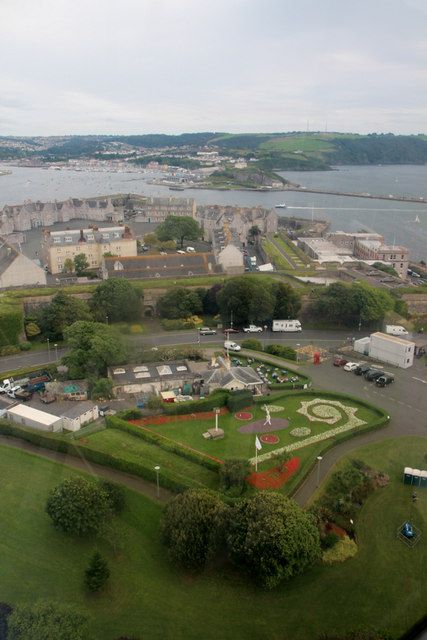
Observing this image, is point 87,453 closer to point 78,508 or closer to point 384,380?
point 78,508

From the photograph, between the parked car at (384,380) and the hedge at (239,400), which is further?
the parked car at (384,380)

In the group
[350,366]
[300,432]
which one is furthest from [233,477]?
[350,366]

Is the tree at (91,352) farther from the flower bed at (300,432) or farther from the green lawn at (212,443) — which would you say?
the flower bed at (300,432)

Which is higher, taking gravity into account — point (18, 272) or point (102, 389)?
point (18, 272)

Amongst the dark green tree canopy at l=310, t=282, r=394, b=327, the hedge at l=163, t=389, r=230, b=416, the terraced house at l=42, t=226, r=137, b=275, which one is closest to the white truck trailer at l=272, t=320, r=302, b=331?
the dark green tree canopy at l=310, t=282, r=394, b=327

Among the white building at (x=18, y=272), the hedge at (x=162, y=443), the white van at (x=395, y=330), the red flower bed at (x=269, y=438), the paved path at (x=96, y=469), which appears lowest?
the paved path at (x=96, y=469)

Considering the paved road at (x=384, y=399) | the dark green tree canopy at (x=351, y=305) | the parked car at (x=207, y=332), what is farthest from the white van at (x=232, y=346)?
the dark green tree canopy at (x=351, y=305)
